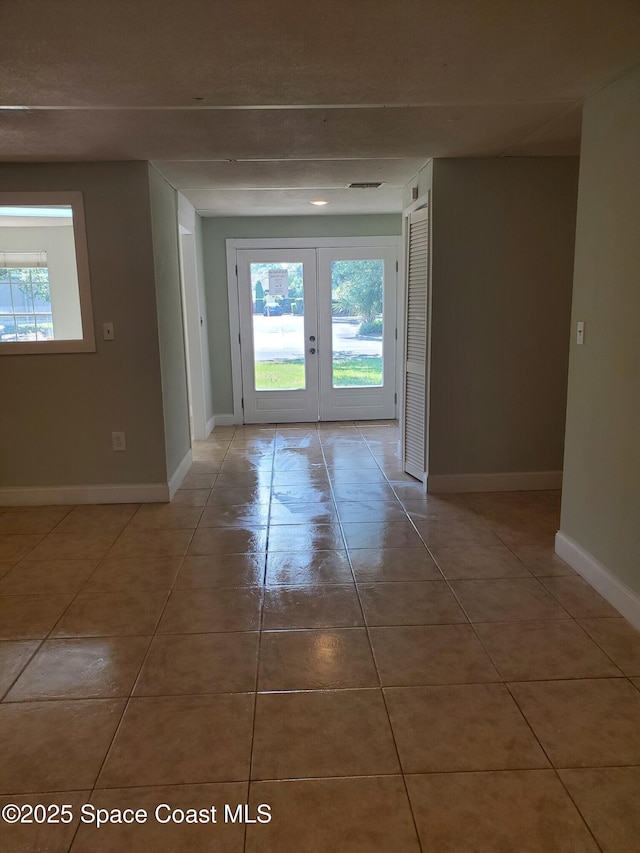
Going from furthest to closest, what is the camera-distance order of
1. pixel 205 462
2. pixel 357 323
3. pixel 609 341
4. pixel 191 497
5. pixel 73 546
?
pixel 357 323, pixel 205 462, pixel 191 497, pixel 73 546, pixel 609 341

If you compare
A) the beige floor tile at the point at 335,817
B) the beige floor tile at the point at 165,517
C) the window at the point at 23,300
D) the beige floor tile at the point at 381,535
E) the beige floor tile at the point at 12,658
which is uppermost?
the window at the point at 23,300

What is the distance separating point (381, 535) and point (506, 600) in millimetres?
926

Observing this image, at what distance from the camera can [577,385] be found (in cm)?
285

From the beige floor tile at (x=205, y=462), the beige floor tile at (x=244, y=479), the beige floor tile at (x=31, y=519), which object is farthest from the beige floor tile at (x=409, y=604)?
the beige floor tile at (x=205, y=462)

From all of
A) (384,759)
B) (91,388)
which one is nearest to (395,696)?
(384,759)

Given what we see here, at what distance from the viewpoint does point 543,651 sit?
226 cm

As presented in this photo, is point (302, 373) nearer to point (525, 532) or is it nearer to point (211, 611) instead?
point (525, 532)

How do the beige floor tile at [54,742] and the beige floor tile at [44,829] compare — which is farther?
the beige floor tile at [54,742]

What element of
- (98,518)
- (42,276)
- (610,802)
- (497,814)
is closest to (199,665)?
(497,814)

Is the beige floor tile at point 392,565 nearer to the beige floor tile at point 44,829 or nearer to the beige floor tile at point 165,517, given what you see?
the beige floor tile at point 165,517

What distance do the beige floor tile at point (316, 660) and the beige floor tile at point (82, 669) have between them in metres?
0.50

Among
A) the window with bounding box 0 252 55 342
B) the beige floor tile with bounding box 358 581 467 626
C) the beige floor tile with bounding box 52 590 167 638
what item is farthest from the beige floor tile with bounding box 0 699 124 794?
the window with bounding box 0 252 55 342

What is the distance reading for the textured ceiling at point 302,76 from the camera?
1847 mm

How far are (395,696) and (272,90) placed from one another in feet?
7.88
